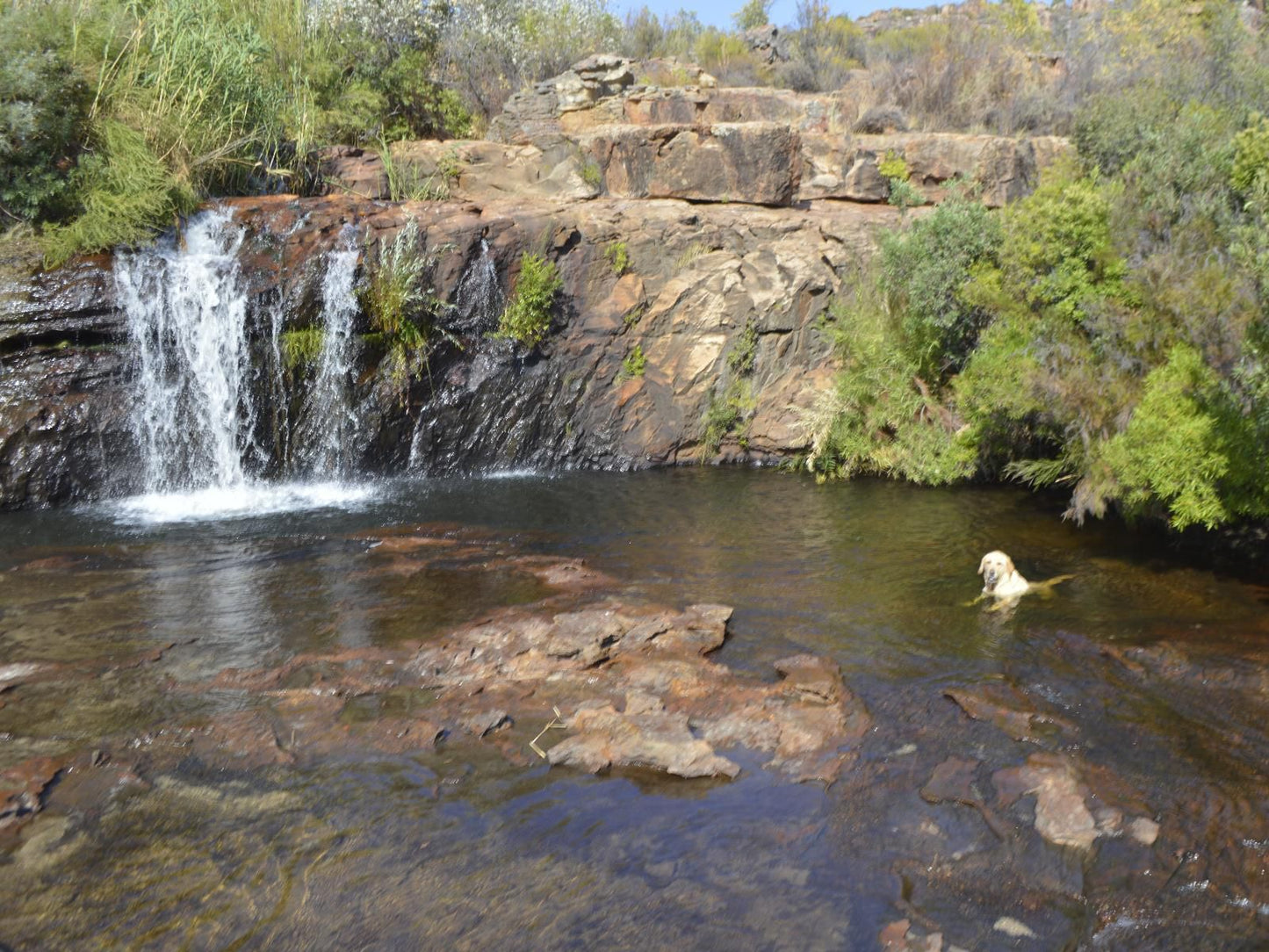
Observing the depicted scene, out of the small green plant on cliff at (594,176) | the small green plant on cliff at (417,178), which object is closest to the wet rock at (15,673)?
the small green plant on cliff at (417,178)

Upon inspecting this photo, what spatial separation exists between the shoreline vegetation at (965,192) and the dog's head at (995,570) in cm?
128

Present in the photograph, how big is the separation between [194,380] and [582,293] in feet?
15.9

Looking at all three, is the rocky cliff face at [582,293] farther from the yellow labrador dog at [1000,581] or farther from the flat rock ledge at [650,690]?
the flat rock ledge at [650,690]

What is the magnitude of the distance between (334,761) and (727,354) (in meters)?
9.21

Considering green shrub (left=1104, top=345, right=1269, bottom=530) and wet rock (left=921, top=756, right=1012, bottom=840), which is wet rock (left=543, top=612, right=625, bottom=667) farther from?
green shrub (left=1104, top=345, right=1269, bottom=530)

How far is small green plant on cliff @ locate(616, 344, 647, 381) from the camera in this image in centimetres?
1358

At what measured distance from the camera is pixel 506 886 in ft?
14.4

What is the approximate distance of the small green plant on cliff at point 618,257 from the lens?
13906 millimetres

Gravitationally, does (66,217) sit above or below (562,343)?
above

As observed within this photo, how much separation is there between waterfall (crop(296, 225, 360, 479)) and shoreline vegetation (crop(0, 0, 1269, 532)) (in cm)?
206

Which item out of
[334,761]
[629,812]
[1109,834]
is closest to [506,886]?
[629,812]

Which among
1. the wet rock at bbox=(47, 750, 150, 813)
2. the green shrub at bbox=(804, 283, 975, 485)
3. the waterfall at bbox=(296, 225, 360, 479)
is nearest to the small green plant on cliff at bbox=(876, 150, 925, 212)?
the green shrub at bbox=(804, 283, 975, 485)

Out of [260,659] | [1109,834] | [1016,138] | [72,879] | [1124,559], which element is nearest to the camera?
[72,879]

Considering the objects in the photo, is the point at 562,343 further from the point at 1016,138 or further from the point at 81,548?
the point at 1016,138
